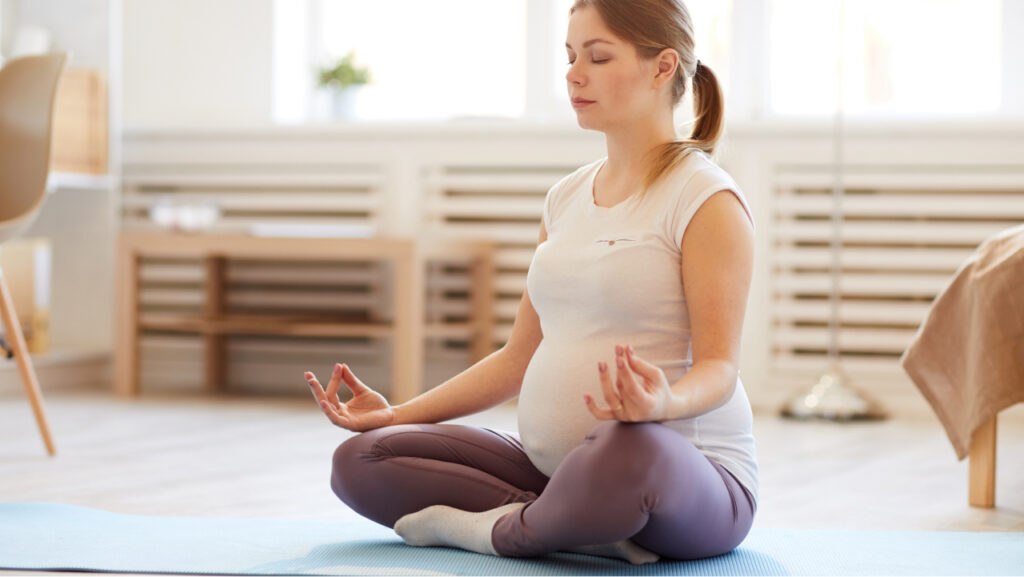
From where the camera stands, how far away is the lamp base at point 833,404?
344 cm

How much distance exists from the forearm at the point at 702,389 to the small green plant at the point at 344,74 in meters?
2.99

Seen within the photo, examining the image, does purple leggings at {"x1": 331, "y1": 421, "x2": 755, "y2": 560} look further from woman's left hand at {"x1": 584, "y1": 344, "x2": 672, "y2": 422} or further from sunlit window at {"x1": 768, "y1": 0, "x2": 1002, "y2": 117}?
sunlit window at {"x1": 768, "y1": 0, "x2": 1002, "y2": 117}

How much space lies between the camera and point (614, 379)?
151 centimetres

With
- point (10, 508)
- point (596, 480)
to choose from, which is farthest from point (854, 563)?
point (10, 508)

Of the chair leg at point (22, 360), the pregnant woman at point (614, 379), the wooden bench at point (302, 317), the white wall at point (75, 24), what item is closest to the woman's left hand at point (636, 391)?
the pregnant woman at point (614, 379)

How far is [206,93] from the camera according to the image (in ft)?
13.7

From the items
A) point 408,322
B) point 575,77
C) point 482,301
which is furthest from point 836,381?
point 575,77

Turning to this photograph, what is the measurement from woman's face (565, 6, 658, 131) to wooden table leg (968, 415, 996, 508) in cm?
100

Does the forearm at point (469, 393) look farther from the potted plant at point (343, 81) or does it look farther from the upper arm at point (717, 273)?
the potted plant at point (343, 81)

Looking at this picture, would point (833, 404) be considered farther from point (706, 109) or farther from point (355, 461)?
point (355, 461)

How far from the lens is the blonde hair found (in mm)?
1506

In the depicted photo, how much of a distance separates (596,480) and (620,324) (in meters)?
0.23

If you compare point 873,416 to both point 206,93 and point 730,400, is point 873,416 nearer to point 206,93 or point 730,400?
point 730,400

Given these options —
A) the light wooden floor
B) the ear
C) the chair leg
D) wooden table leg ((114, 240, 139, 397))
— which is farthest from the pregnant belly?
wooden table leg ((114, 240, 139, 397))
